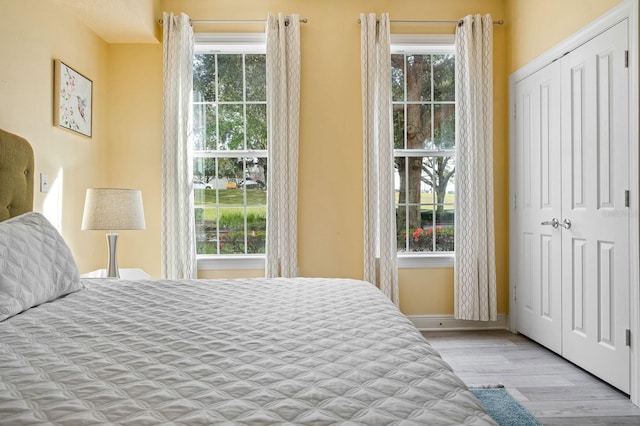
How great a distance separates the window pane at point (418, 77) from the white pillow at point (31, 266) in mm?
3028

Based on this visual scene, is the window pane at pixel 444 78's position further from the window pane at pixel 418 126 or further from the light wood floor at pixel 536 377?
the light wood floor at pixel 536 377

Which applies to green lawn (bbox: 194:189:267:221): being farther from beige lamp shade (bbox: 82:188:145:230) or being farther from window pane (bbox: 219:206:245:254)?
beige lamp shade (bbox: 82:188:145:230)

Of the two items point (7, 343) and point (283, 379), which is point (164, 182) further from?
point (283, 379)

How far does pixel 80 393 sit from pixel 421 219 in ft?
11.1

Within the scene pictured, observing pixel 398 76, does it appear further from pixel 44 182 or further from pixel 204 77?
pixel 44 182

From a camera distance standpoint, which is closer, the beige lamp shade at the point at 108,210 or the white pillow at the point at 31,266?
the white pillow at the point at 31,266

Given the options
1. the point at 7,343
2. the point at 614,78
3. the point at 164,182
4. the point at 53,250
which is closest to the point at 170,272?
the point at 164,182

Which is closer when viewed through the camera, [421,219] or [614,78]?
[614,78]

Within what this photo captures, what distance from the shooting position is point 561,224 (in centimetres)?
309

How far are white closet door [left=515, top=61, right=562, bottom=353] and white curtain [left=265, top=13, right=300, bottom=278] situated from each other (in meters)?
1.85

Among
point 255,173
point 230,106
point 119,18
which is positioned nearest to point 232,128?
point 230,106

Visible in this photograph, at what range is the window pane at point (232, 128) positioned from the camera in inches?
153

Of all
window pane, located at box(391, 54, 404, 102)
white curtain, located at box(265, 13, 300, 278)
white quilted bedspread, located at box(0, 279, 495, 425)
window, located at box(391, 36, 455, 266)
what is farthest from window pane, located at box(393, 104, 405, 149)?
white quilted bedspread, located at box(0, 279, 495, 425)

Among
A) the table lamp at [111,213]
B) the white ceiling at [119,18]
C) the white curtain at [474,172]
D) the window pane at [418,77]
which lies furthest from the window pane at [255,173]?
the white curtain at [474,172]
